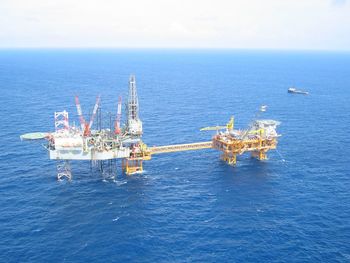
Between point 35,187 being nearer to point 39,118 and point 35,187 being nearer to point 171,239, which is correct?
point 171,239

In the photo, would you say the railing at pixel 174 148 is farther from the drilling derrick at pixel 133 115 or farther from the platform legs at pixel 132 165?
the drilling derrick at pixel 133 115

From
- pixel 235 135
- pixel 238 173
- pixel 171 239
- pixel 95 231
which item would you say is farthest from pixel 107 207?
pixel 235 135

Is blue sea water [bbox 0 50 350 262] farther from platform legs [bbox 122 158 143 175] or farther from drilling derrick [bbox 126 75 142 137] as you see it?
drilling derrick [bbox 126 75 142 137]

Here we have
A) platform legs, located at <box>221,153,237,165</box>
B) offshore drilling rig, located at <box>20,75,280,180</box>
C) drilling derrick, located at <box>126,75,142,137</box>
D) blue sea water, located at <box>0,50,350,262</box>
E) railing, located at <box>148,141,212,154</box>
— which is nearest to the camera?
blue sea water, located at <box>0,50,350,262</box>

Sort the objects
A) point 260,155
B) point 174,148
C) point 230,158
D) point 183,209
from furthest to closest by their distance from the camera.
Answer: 1. point 260,155
2. point 230,158
3. point 174,148
4. point 183,209

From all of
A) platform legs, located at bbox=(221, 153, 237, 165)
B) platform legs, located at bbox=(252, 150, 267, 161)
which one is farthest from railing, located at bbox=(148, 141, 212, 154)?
platform legs, located at bbox=(252, 150, 267, 161)

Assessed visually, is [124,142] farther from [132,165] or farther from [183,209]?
[183,209]

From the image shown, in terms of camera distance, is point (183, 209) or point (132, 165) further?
point (132, 165)

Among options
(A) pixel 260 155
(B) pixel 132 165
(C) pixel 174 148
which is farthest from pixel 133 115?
(A) pixel 260 155
